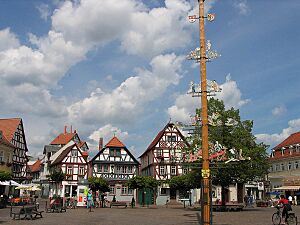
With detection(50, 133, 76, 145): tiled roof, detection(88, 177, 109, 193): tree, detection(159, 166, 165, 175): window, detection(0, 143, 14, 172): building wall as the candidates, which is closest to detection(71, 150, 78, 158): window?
detection(0, 143, 14, 172): building wall

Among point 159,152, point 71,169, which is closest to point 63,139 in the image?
point 71,169

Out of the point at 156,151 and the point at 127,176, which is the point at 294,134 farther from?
the point at 127,176

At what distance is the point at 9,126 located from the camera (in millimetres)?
54656

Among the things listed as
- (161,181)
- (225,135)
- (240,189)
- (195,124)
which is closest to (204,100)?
(195,124)

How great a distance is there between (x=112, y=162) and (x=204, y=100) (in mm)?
45814

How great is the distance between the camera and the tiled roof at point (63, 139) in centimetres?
8069

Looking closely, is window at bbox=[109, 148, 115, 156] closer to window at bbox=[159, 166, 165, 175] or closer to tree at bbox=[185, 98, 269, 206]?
window at bbox=[159, 166, 165, 175]

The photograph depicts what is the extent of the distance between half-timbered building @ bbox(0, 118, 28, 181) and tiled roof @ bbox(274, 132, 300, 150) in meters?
40.1

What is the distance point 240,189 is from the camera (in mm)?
60750

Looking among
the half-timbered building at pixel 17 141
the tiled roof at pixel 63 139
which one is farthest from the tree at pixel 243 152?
the tiled roof at pixel 63 139

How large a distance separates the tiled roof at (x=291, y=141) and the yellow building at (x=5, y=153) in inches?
1604

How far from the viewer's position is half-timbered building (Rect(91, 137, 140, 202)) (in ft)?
185

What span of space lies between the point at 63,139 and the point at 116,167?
28224 mm

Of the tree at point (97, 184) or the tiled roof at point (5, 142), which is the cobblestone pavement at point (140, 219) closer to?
the tree at point (97, 184)
